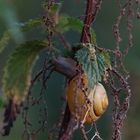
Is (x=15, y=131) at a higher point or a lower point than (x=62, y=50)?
higher

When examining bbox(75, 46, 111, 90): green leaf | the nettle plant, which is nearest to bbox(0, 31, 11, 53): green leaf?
the nettle plant

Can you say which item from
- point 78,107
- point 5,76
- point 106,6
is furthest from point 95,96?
point 106,6

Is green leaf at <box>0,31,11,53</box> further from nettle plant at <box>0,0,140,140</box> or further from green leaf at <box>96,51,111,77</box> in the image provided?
green leaf at <box>96,51,111,77</box>

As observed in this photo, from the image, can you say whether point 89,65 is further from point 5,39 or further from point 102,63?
point 5,39

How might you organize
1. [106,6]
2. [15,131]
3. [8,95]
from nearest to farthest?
[8,95], [15,131], [106,6]

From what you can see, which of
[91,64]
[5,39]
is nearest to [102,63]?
[91,64]

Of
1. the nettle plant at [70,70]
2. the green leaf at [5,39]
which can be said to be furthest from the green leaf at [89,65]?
the green leaf at [5,39]

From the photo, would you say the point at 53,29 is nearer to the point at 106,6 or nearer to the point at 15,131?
the point at 15,131
